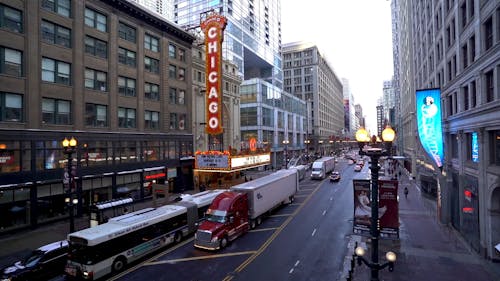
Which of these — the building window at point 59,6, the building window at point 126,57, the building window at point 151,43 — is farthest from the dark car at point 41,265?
the building window at point 151,43

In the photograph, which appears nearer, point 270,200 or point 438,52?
point 270,200

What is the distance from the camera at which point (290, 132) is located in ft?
304

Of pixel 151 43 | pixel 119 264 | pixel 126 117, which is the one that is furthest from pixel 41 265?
pixel 151 43

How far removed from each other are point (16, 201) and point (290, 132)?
76.4m

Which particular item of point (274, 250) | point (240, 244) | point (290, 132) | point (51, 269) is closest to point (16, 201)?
point (51, 269)

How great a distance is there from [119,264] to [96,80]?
21.1 m

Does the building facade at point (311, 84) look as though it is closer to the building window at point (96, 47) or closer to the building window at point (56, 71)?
the building window at point (96, 47)

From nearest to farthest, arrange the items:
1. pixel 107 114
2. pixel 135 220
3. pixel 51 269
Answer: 1. pixel 51 269
2. pixel 135 220
3. pixel 107 114

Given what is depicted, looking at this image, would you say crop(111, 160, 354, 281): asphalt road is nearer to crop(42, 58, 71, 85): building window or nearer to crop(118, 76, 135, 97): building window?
crop(42, 58, 71, 85): building window

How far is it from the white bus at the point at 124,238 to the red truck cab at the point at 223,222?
2118 mm

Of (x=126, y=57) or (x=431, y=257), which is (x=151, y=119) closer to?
(x=126, y=57)

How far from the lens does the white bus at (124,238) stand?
15.0 m

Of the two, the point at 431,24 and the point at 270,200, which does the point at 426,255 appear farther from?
the point at 431,24

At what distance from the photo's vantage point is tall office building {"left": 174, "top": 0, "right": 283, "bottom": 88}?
7256cm
